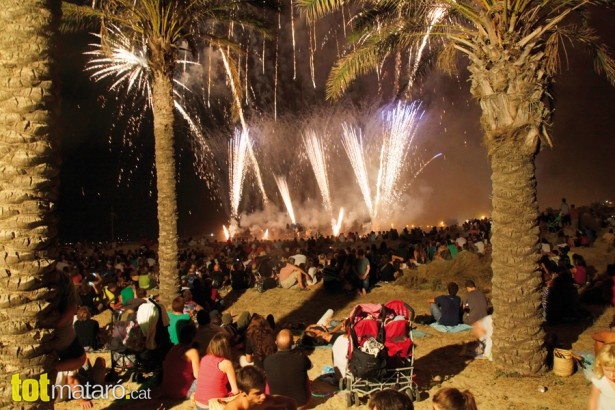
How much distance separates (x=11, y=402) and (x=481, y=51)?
8173mm

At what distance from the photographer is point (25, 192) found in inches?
175

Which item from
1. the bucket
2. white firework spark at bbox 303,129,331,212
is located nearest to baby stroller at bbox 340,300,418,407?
the bucket

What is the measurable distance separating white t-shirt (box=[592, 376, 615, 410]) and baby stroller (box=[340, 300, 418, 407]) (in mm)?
2976

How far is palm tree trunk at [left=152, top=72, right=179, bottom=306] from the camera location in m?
12.4

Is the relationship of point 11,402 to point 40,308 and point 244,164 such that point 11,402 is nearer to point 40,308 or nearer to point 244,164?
point 40,308

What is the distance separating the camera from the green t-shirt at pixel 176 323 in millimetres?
9023

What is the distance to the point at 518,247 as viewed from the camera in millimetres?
8477

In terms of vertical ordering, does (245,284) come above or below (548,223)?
below

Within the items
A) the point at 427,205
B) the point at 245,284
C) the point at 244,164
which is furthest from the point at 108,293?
the point at 427,205

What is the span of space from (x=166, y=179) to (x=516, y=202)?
310 inches

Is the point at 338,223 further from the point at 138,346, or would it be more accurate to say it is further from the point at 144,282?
the point at 138,346

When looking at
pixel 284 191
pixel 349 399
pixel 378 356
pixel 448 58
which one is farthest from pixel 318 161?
pixel 378 356

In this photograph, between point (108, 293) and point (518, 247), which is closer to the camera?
point (518, 247)

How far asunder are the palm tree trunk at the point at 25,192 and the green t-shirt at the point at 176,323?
451cm
